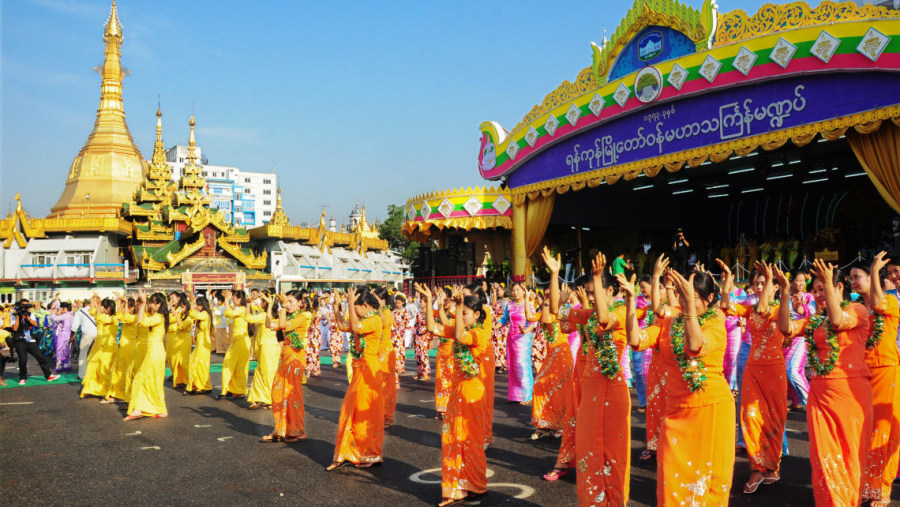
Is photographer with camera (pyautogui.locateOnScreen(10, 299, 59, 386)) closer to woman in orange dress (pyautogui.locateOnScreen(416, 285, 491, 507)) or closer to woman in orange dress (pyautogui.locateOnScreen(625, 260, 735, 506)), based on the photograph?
woman in orange dress (pyautogui.locateOnScreen(416, 285, 491, 507))

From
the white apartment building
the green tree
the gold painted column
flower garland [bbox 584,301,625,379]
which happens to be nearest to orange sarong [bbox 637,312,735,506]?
flower garland [bbox 584,301,625,379]

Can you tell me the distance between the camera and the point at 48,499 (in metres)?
4.92

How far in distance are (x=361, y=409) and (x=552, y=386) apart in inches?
81.4

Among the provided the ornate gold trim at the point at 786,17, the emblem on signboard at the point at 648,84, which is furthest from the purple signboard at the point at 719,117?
the ornate gold trim at the point at 786,17

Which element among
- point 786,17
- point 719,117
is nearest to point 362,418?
point 719,117

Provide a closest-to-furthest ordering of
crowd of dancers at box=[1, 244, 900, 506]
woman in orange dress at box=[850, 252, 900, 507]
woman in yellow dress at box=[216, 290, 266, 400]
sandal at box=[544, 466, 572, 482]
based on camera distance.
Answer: crowd of dancers at box=[1, 244, 900, 506] → woman in orange dress at box=[850, 252, 900, 507] → sandal at box=[544, 466, 572, 482] → woman in yellow dress at box=[216, 290, 266, 400]

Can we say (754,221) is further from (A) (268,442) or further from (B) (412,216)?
(A) (268,442)

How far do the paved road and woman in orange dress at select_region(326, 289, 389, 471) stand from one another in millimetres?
135

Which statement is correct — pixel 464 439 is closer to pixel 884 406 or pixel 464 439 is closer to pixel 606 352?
pixel 606 352

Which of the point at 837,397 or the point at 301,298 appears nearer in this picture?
the point at 837,397

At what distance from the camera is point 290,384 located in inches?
256

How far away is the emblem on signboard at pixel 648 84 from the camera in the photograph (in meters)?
15.4

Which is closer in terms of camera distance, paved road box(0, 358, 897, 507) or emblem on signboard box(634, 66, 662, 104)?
paved road box(0, 358, 897, 507)

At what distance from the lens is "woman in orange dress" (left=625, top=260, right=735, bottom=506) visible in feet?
11.5
